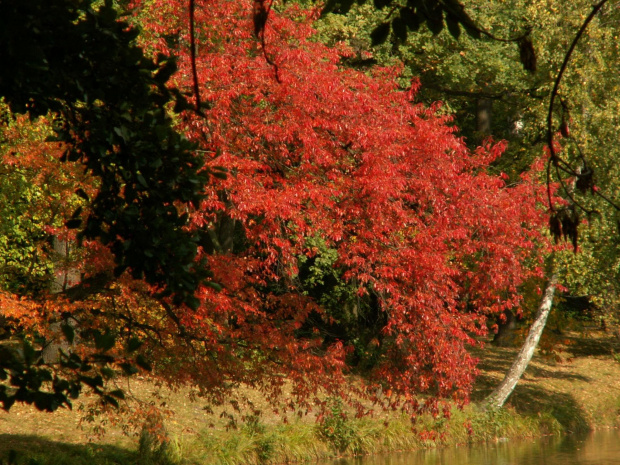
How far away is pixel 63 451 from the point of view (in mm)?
11586

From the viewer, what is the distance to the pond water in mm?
13852

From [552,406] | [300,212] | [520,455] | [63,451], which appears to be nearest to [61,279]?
[63,451]

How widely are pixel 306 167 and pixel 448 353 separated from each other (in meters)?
3.77

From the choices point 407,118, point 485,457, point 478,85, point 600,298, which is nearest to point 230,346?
point 407,118

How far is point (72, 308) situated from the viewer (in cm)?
939

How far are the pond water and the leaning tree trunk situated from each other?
3.73ft

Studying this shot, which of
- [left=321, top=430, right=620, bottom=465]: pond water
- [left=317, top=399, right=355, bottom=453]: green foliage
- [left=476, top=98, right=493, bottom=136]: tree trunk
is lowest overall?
[left=321, top=430, right=620, bottom=465]: pond water

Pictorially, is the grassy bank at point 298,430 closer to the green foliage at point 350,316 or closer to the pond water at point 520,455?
the pond water at point 520,455

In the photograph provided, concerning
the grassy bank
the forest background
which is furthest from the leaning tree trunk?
the forest background

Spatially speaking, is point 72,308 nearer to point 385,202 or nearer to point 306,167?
point 306,167

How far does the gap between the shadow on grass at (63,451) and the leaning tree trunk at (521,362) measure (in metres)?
8.00

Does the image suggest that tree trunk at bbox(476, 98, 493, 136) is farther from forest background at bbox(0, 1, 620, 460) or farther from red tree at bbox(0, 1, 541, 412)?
red tree at bbox(0, 1, 541, 412)

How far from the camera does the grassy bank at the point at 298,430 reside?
11.9 meters

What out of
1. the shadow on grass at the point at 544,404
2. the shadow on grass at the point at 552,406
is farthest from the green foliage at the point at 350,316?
the shadow on grass at the point at 552,406
